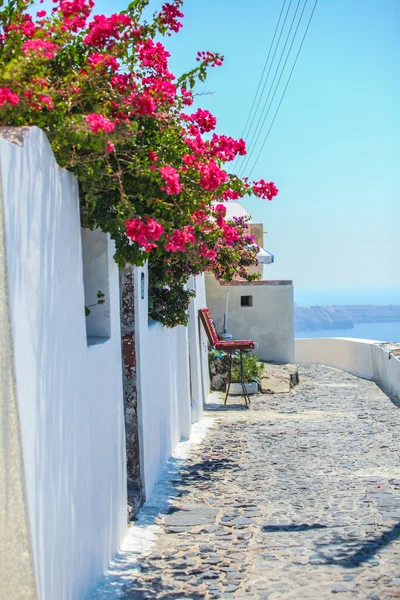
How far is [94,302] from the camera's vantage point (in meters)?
7.16

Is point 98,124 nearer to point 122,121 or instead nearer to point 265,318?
point 122,121

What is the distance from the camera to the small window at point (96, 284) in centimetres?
705

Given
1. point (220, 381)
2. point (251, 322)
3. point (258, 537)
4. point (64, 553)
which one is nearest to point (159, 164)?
point (64, 553)

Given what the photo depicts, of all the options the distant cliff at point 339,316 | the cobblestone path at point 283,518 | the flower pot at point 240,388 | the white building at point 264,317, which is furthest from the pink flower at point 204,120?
the distant cliff at point 339,316

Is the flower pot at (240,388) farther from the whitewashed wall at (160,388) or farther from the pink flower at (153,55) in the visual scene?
the pink flower at (153,55)

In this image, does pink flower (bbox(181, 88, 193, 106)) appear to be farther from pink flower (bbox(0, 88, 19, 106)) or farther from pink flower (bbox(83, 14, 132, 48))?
pink flower (bbox(0, 88, 19, 106))

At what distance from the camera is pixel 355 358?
84.1ft

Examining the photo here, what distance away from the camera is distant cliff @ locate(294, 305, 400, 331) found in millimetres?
142625

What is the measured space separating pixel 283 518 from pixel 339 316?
152984mm

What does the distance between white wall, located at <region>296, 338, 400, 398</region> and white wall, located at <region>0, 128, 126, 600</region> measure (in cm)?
1401

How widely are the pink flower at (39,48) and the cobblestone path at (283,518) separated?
363 cm

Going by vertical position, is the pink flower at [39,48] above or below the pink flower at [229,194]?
above

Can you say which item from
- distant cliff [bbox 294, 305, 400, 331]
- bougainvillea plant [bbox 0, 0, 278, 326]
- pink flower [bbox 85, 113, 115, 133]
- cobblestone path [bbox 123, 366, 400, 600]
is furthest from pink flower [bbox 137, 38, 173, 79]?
distant cliff [bbox 294, 305, 400, 331]

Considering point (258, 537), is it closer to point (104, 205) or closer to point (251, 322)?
point (104, 205)
